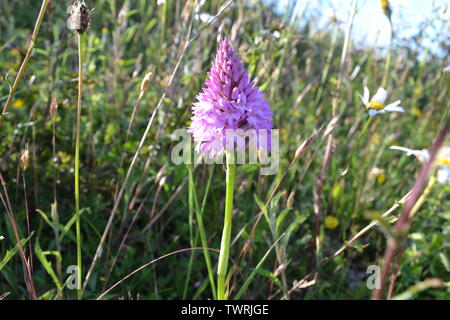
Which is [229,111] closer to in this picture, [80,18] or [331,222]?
[80,18]

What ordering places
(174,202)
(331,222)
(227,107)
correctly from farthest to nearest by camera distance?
1. (331,222)
2. (174,202)
3. (227,107)

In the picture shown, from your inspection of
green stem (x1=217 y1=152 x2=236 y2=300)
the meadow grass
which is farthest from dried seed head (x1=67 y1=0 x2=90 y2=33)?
green stem (x1=217 y1=152 x2=236 y2=300)

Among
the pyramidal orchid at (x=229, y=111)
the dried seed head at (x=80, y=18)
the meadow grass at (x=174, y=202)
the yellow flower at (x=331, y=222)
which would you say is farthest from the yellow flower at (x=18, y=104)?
the yellow flower at (x=331, y=222)

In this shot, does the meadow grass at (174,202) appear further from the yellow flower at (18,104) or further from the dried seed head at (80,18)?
the dried seed head at (80,18)

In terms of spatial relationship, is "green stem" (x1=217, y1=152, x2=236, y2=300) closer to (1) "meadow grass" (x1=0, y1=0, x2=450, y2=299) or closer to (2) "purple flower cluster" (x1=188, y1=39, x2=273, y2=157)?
(2) "purple flower cluster" (x1=188, y1=39, x2=273, y2=157)

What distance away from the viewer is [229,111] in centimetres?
106

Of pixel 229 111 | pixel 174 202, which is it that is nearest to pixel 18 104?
pixel 174 202

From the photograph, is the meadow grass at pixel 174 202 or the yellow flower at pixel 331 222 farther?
the yellow flower at pixel 331 222

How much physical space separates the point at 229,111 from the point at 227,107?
0.5 inches

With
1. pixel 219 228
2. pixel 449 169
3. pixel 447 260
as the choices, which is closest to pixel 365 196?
pixel 447 260

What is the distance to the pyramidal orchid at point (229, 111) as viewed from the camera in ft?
3.46

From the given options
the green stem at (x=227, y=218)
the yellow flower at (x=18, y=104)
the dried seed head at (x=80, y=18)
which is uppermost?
the dried seed head at (x=80, y=18)

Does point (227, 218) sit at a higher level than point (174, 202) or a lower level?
higher
